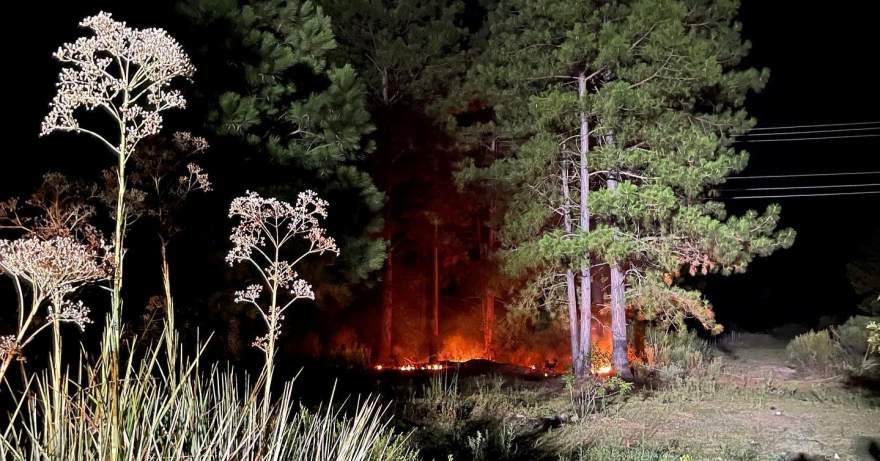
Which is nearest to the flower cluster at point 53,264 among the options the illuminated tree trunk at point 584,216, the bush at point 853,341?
the illuminated tree trunk at point 584,216

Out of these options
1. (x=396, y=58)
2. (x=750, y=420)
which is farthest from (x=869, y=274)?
(x=396, y=58)

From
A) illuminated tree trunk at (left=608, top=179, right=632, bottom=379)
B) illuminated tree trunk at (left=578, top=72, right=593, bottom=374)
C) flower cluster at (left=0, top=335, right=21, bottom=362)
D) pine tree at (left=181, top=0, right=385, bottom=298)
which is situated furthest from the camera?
illuminated tree trunk at (left=608, top=179, right=632, bottom=379)

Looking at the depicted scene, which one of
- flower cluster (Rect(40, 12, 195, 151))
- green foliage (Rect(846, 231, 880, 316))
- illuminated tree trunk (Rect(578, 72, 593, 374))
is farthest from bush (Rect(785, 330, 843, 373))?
flower cluster (Rect(40, 12, 195, 151))

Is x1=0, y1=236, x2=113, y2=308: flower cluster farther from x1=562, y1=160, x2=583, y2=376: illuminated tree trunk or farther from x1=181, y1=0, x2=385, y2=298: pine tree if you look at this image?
x1=562, y1=160, x2=583, y2=376: illuminated tree trunk

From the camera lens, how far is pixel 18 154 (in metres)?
7.77

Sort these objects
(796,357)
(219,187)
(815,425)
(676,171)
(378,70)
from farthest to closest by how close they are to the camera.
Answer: (378,70)
(796,357)
(676,171)
(219,187)
(815,425)

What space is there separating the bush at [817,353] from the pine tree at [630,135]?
2.84 metres

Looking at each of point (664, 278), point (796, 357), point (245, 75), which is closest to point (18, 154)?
point (245, 75)

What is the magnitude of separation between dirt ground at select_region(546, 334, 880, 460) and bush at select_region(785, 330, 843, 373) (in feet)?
2.81

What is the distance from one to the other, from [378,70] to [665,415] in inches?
515

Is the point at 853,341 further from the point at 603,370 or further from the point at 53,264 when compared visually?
the point at 53,264

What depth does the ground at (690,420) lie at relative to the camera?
308 inches

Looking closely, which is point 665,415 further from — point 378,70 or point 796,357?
point 378,70

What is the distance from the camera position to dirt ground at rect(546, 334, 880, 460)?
26.8ft
